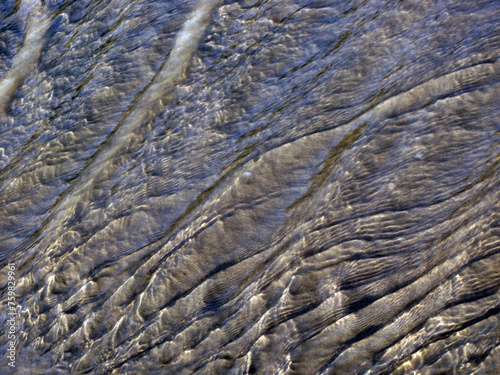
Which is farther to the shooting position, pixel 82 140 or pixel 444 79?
pixel 82 140

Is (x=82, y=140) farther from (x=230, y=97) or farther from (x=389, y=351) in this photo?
(x=389, y=351)

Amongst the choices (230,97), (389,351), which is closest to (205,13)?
(230,97)

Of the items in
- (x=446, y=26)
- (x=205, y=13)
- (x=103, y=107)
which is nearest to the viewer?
(x=446, y=26)

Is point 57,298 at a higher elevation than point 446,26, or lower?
lower

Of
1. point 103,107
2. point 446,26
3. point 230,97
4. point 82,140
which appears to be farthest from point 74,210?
point 446,26

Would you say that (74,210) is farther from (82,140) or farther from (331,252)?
(331,252)

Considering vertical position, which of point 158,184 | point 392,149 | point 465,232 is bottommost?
point 465,232

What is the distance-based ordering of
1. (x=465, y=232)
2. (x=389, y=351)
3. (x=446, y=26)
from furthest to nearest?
(x=446, y=26), (x=465, y=232), (x=389, y=351)
